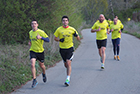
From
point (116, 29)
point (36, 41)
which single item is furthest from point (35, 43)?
point (116, 29)

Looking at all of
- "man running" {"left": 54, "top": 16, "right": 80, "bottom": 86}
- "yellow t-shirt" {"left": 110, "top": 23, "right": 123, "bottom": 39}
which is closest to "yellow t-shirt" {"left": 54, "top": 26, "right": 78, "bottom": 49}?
"man running" {"left": 54, "top": 16, "right": 80, "bottom": 86}

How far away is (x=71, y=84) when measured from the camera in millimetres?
6555

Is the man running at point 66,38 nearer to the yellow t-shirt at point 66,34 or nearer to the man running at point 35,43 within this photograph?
the yellow t-shirt at point 66,34

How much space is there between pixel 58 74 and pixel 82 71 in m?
0.97

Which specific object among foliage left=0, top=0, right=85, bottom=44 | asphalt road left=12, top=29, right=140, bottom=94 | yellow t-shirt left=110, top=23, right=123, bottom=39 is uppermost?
foliage left=0, top=0, right=85, bottom=44

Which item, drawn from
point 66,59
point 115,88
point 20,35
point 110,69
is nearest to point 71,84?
point 66,59

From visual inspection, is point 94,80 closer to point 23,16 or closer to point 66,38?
point 66,38

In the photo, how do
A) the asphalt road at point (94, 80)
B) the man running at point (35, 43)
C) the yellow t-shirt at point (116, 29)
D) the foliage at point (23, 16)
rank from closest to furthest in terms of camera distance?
the asphalt road at point (94, 80) < the man running at point (35, 43) < the yellow t-shirt at point (116, 29) < the foliage at point (23, 16)

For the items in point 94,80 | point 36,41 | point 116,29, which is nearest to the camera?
point 36,41


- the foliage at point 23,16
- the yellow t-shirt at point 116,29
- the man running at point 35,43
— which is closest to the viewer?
the man running at point 35,43

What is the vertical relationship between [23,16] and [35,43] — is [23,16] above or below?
above

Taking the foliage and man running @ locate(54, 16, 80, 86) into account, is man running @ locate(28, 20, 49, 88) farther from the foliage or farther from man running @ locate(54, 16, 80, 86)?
the foliage

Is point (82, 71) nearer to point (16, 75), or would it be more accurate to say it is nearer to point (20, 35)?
point (16, 75)

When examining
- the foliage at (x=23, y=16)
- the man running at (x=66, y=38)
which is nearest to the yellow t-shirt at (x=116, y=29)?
the foliage at (x=23, y=16)
